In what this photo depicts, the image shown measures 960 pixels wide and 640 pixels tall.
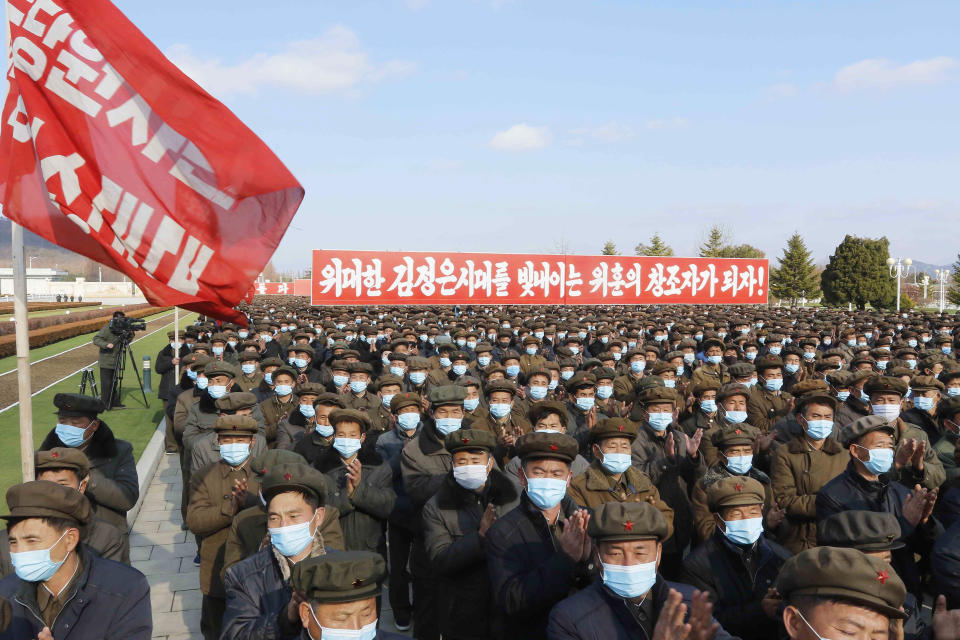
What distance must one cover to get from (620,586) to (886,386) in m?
5.00

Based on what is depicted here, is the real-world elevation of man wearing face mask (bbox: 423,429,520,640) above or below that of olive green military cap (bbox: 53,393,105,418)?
below

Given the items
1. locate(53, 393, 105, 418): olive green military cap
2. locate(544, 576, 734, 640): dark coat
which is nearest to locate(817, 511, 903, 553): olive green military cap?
locate(544, 576, 734, 640): dark coat

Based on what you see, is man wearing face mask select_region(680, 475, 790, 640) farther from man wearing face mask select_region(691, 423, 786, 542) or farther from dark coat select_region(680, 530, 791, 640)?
man wearing face mask select_region(691, 423, 786, 542)

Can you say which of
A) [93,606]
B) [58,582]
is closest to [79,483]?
[58,582]

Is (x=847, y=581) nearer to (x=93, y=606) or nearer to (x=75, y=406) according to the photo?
(x=93, y=606)

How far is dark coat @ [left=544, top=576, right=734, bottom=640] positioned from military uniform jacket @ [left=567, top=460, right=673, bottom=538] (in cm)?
169

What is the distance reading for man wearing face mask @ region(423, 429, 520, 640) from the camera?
4.18 metres

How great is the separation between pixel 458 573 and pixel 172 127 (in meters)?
3.59

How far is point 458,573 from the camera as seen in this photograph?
4.16m

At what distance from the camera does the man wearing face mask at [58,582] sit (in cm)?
310

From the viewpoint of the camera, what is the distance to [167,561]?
712 cm

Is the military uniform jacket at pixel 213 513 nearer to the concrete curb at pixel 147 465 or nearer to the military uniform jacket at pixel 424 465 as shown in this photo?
the military uniform jacket at pixel 424 465

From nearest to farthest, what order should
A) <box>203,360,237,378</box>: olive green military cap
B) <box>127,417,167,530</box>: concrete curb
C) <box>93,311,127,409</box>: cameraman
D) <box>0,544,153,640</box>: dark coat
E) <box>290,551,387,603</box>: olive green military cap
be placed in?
<box>290,551,387,603</box>: olive green military cap < <box>0,544,153,640</box>: dark coat < <box>203,360,237,378</box>: olive green military cap < <box>127,417,167,530</box>: concrete curb < <box>93,311,127,409</box>: cameraman

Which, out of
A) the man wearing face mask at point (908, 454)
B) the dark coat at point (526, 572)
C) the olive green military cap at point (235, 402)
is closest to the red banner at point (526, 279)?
the olive green military cap at point (235, 402)
